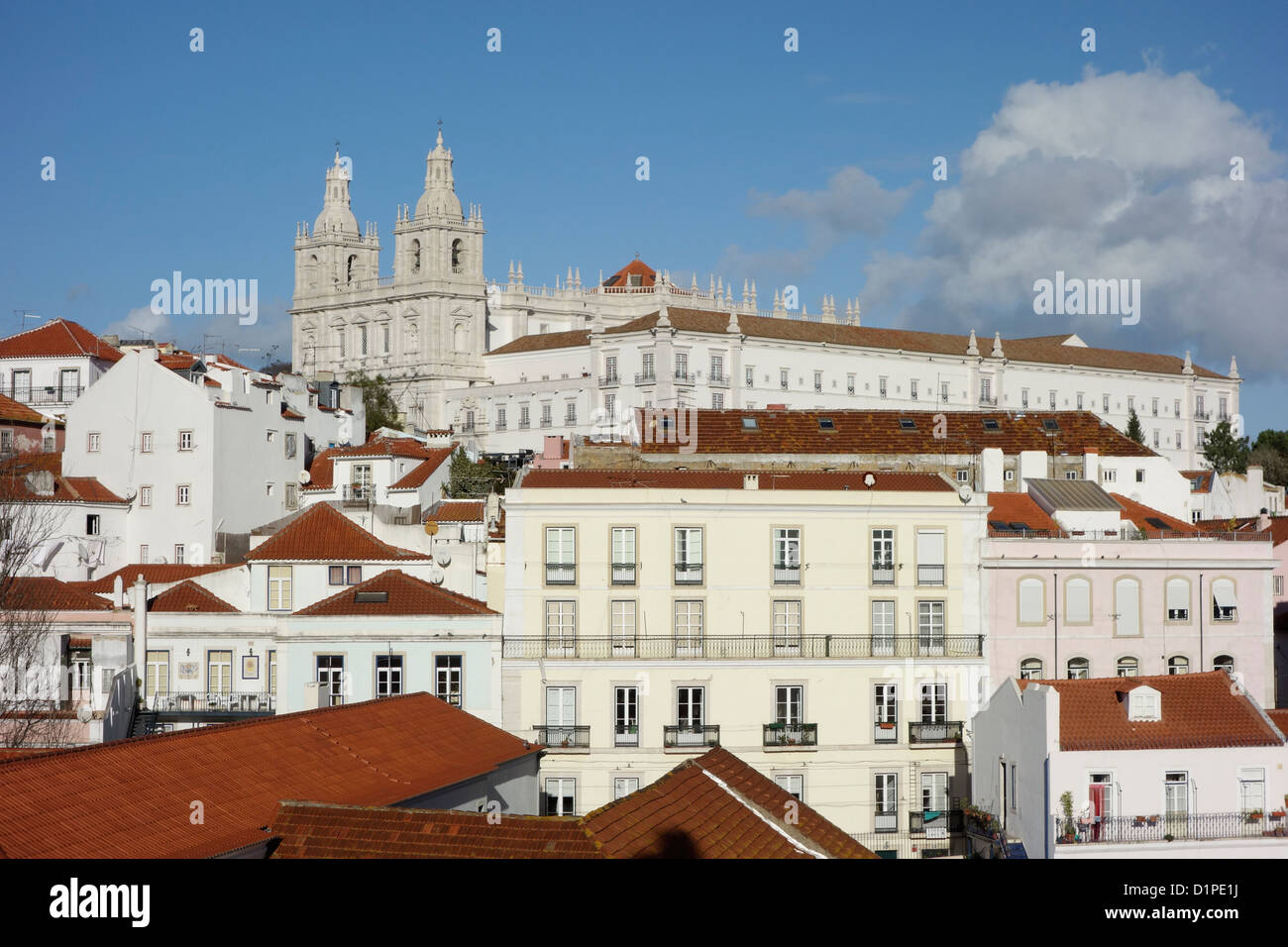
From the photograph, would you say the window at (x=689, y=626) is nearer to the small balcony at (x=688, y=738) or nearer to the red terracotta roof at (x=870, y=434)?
the small balcony at (x=688, y=738)

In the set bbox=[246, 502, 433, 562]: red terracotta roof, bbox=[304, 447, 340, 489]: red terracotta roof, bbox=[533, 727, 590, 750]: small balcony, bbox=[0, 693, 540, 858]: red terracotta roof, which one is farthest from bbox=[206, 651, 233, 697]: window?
bbox=[304, 447, 340, 489]: red terracotta roof

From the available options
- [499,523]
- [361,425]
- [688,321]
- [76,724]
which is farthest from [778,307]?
[76,724]

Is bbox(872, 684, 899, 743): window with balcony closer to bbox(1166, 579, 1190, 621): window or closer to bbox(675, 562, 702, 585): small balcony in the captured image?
bbox(675, 562, 702, 585): small balcony

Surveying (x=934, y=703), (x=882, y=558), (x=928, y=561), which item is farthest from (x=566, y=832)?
(x=928, y=561)

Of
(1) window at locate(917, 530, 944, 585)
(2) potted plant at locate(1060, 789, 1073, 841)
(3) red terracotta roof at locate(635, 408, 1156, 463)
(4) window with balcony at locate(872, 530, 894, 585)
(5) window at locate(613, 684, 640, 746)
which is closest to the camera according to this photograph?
(2) potted plant at locate(1060, 789, 1073, 841)

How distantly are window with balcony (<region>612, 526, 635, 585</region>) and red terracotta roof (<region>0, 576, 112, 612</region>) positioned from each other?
45.2 feet

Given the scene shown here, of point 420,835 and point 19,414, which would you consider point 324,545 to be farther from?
point 420,835

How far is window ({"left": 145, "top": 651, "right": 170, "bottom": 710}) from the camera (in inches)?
1737

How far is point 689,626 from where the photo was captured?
4228cm

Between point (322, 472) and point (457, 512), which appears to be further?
point (322, 472)

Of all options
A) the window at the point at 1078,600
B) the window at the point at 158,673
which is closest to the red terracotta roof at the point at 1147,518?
the window at the point at 1078,600

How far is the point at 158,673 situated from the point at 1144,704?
79.2 feet

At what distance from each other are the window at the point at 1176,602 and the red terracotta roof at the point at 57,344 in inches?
2208
